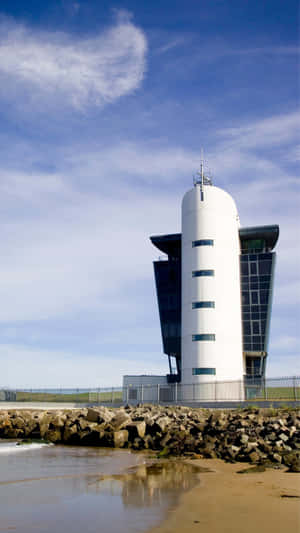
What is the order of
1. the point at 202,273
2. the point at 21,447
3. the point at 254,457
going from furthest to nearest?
1. the point at 202,273
2. the point at 21,447
3. the point at 254,457

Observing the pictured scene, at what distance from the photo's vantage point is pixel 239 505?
1069 cm

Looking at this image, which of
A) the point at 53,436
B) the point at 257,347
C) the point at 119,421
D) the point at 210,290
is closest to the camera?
the point at 119,421

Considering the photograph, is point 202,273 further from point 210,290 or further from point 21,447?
point 21,447

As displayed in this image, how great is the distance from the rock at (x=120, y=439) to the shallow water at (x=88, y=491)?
3.23 m

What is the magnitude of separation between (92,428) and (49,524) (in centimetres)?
1723

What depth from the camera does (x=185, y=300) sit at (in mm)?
47125

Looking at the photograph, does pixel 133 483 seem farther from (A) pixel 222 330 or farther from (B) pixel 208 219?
(B) pixel 208 219

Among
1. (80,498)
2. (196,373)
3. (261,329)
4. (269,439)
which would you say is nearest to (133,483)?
(80,498)

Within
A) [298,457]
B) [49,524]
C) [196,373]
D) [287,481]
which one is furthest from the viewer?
[196,373]

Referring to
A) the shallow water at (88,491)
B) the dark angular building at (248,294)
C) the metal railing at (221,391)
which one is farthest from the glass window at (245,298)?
the shallow water at (88,491)

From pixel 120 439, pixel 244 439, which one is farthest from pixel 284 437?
pixel 120 439

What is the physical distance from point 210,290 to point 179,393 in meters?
10.1

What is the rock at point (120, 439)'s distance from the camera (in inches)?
944

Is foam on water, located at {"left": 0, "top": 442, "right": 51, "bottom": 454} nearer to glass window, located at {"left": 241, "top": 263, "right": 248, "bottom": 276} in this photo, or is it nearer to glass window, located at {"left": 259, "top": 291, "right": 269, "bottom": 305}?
glass window, located at {"left": 259, "top": 291, "right": 269, "bottom": 305}
